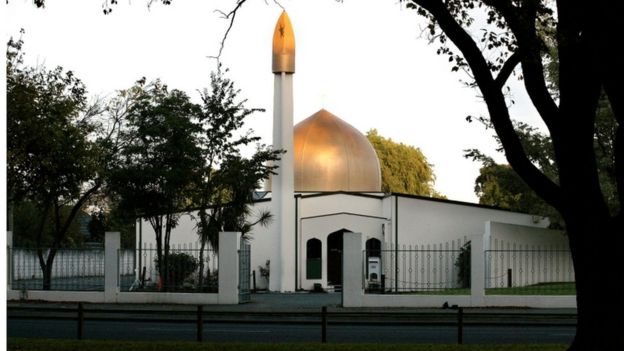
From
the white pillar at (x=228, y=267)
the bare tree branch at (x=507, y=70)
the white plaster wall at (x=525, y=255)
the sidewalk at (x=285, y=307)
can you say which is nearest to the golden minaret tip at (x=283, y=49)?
the white plaster wall at (x=525, y=255)

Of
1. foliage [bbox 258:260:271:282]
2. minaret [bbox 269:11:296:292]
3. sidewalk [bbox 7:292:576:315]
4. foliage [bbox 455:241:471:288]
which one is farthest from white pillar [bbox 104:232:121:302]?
foliage [bbox 258:260:271:282]

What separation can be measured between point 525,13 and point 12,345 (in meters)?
9.71

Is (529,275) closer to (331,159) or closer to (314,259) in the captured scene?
(314,259)

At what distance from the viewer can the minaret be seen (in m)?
43.1

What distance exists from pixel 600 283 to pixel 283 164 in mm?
31234

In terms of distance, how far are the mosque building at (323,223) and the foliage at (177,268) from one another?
817 cm

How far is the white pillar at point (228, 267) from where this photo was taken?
31047 millimetres

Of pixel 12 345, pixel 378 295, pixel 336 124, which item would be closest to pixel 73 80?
pixel 378 295

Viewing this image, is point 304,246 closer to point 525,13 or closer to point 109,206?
point 109,206

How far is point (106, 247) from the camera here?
3178 cm

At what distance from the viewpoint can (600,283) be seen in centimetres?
1305

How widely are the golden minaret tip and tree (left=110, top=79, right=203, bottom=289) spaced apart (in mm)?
8341

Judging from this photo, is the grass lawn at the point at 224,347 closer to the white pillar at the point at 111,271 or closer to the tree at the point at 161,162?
the white pillar at the point at 111,271

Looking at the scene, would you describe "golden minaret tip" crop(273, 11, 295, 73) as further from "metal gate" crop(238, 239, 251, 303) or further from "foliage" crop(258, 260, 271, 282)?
"metal gate" crop(238, 239, 251, 303)
